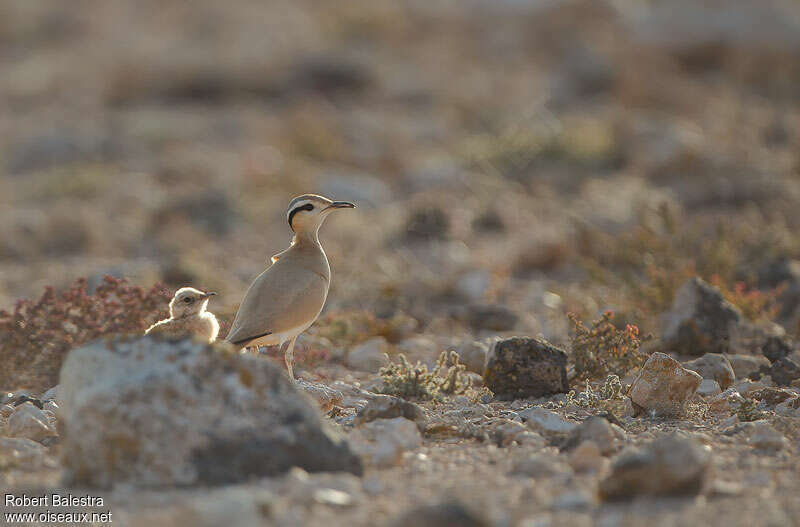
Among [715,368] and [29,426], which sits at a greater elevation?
[715,368]

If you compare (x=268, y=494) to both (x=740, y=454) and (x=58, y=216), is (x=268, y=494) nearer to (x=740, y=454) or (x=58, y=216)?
(x=740, y=454)

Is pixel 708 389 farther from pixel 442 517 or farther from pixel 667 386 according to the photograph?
pixel 442 517

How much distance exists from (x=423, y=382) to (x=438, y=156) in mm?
9356

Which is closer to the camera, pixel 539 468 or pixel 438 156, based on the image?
pixel 539 468

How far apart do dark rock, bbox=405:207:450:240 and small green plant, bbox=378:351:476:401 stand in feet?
15.2

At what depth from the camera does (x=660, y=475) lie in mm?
3570

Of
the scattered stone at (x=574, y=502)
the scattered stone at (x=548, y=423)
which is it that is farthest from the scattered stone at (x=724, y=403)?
the scattered stone at (x=574, y=502)

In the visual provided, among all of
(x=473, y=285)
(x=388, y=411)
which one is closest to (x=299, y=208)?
(x=388, y=411)

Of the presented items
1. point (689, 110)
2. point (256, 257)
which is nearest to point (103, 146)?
point (256, 257)

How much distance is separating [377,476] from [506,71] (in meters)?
19.1

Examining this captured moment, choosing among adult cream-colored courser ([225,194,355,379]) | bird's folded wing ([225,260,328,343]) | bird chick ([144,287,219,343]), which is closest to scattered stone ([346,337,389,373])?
adult cream-colored courser ([225,194,355,379])

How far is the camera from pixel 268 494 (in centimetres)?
353

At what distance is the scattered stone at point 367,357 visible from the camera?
21.9 feet

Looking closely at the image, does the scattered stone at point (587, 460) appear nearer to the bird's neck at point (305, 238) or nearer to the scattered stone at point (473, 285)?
the bird's neck at point (305, 238)
